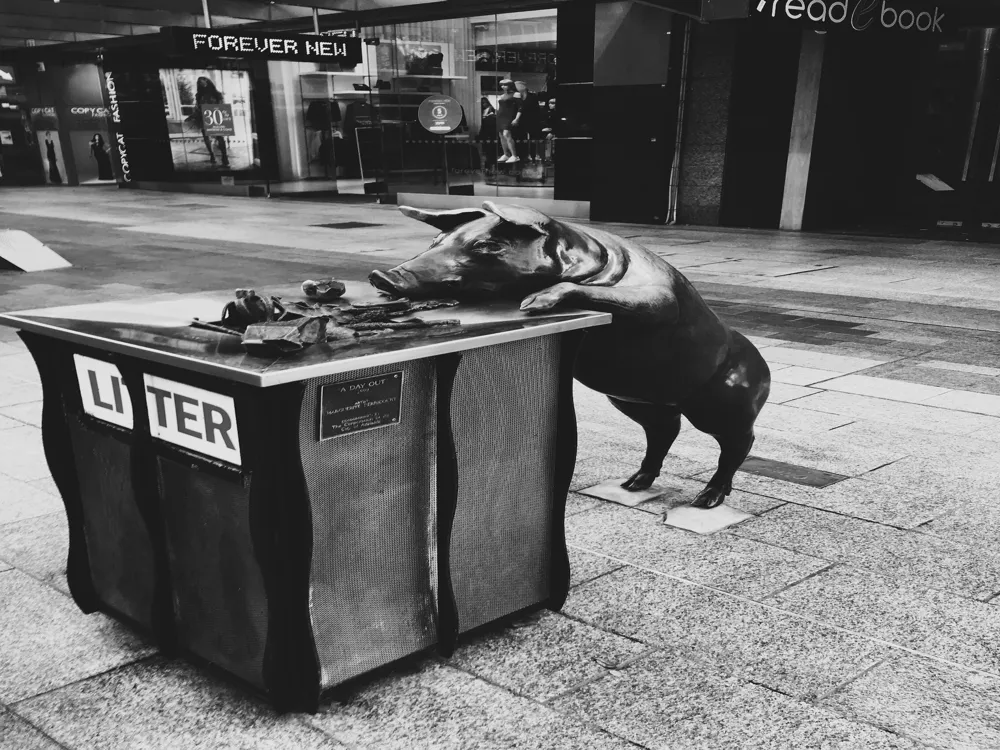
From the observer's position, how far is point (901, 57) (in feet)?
51.1

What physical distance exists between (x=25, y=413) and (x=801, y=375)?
5534 millimetres

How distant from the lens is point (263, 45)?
14680 mm

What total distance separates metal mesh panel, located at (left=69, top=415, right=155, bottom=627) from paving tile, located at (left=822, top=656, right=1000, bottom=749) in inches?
91.7

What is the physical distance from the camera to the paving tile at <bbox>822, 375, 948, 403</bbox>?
20.5ft

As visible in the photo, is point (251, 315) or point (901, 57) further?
point (901, 57)

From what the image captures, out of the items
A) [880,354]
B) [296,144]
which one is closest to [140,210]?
[296,144]

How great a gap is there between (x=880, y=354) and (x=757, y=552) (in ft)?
13.5

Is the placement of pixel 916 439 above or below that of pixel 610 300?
below

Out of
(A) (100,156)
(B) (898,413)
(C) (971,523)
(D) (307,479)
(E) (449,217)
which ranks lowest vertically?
(A) (100,156)

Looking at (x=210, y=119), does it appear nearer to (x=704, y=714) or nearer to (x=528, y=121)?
(x=528, y=121)

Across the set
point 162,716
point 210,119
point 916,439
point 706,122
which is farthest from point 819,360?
point 210,119

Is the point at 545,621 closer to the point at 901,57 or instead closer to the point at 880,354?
the point at 880,354

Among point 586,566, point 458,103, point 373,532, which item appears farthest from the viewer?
point 458,103

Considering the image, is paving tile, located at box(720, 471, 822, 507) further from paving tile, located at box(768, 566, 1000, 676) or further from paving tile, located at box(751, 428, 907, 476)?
paving tile, located at box(768, 566, 1000, 676)
